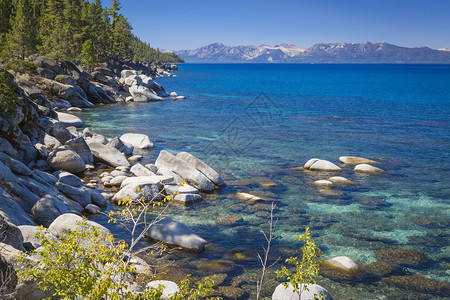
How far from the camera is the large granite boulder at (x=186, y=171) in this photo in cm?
2102

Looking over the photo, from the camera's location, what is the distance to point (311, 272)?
693cm

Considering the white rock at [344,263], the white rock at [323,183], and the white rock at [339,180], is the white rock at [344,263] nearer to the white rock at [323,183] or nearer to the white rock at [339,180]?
the white rock at [323,183]

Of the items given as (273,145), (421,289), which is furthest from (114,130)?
(421,289)

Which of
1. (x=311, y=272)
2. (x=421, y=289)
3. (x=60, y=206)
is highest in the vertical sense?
(x=311, y=272)

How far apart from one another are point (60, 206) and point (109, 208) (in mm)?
3165

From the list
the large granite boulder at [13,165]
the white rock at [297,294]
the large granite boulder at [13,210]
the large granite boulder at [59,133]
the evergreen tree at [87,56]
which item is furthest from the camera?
the evergreen tree at [87,56]

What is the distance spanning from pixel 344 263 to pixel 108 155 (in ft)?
59.2

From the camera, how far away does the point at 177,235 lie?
48.2 feet

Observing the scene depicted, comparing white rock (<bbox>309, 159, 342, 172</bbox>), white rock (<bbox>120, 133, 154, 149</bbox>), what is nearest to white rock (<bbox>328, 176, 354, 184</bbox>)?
white rock (<bbox>309, 159, 342, 172</bbox>)

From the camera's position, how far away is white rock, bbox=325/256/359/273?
42.9 ft

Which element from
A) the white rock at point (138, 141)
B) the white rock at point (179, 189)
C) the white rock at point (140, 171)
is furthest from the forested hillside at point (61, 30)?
the white rock at point (179, 189)

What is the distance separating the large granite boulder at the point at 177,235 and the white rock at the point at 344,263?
203 inches

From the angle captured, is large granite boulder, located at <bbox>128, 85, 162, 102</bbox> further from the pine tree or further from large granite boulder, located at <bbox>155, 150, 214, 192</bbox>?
large granite boulder, located at <bbox>155, 150, 214, 192</bbox>

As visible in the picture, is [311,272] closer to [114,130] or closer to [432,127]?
[114,130]
